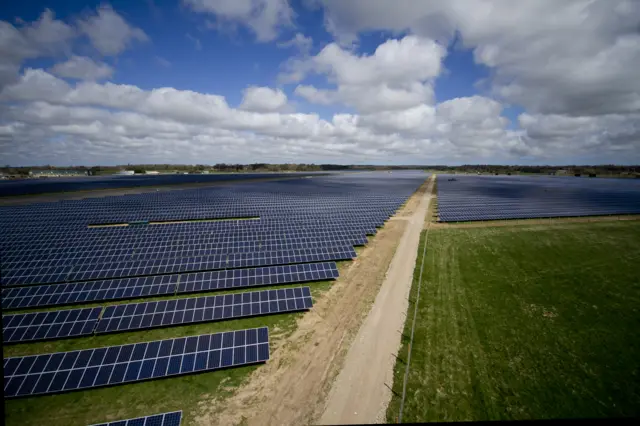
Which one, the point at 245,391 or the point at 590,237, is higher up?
the point at 590,237

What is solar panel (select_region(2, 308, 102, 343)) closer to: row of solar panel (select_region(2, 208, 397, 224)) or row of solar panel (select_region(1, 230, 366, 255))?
row of solar panel (select_region(1, 230, 366, 255))

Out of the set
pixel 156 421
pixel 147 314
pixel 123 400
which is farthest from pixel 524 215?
pixel 123 400

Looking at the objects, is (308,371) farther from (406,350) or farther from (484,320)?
(484,320)

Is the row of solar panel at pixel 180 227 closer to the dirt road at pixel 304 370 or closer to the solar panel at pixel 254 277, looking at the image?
the solar panel at pixel 254 277

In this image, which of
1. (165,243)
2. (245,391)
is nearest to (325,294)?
(245,391)

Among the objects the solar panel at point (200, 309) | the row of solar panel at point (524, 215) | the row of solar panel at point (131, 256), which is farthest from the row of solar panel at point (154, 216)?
the solar panel at point (200, 309)

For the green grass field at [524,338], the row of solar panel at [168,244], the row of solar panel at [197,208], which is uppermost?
the row of solar panel at [197,208]
